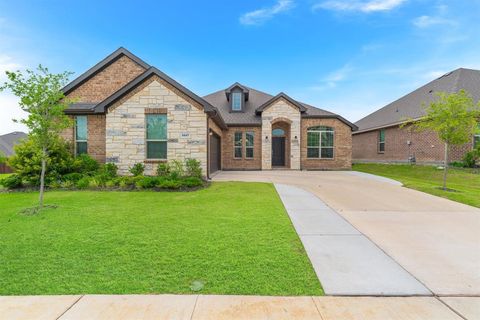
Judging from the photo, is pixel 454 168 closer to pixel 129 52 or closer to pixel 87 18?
pixel 129 52

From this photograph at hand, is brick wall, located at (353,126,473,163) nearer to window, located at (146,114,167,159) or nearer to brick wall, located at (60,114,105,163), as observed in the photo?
window, located at (146,114,167,159)

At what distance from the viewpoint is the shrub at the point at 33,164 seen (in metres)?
9.63

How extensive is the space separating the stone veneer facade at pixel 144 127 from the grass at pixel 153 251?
4.76 metres

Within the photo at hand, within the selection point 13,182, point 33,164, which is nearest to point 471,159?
point 33,164

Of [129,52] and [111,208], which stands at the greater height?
[129,52]

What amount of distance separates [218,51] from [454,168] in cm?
1891

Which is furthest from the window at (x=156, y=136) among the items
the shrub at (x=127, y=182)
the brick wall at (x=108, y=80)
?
the brick wall at (x=108, y=80)

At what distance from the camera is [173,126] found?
11047mm

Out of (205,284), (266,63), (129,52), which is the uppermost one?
(266,63)

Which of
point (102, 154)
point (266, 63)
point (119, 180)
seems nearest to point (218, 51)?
point (266, 63)

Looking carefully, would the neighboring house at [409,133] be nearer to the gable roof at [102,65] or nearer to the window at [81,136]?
the gable roof at [102,65]

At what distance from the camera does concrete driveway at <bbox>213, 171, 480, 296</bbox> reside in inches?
120

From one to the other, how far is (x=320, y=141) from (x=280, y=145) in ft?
10.6

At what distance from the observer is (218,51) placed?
18578 mm
